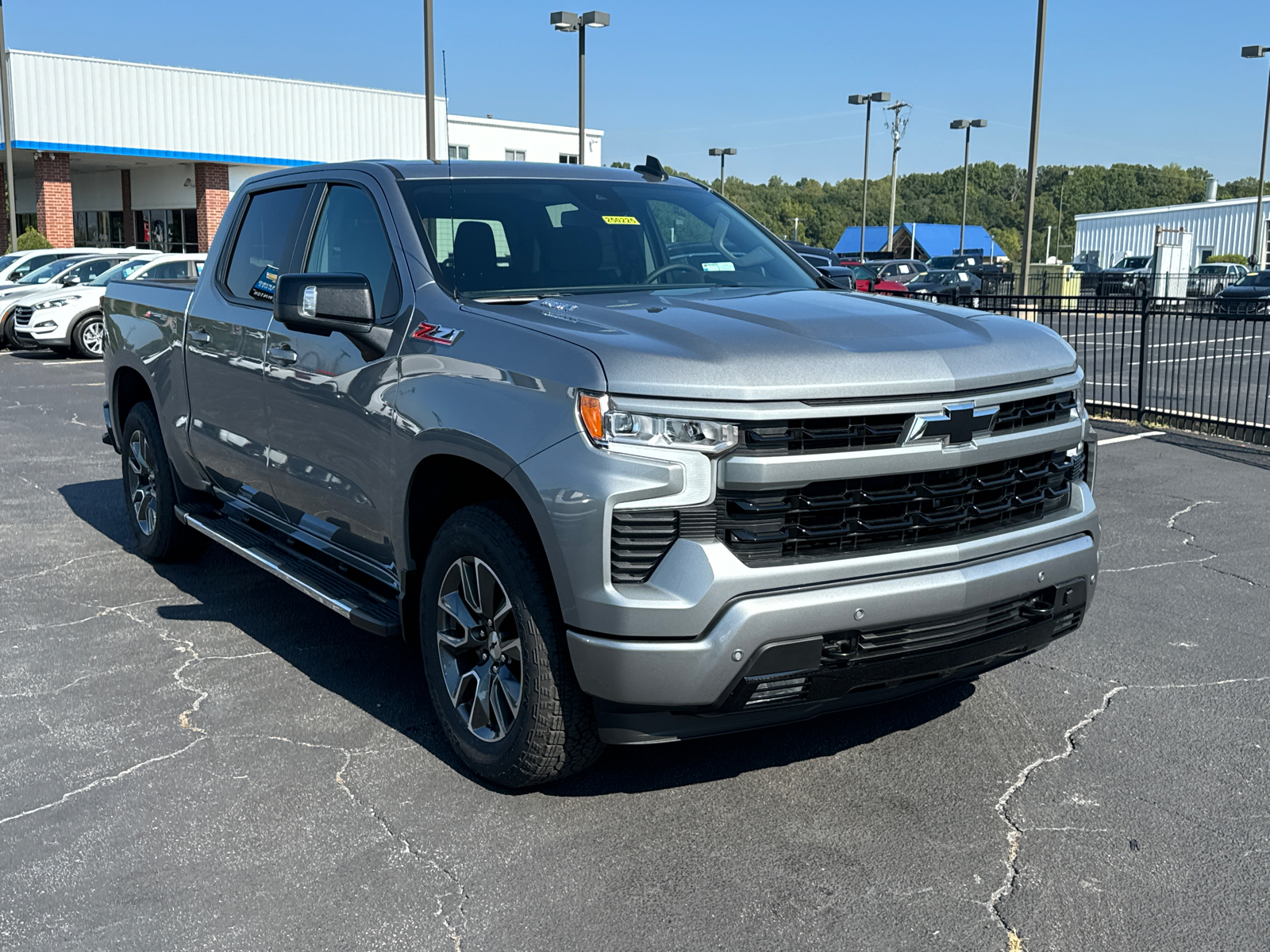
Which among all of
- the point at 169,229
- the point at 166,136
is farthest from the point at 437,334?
the point at 169,229

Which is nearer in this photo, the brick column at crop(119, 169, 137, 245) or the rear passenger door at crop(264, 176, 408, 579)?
the rear passenger door at crop(264, 176, 408, 579)

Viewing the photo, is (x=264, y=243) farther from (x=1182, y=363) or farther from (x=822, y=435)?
(x=1182, y=363)

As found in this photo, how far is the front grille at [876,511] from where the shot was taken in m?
3.34

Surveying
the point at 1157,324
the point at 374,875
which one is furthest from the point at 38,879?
the point at 1157,324

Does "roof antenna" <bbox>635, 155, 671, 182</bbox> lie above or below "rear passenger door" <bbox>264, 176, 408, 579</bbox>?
above

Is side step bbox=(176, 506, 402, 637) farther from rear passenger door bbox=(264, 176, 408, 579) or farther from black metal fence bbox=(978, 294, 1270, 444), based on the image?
black metal fence bbox=(978, 294, 1270, 444)

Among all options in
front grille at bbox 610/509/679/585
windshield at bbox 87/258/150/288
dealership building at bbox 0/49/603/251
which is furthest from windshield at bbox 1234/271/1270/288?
front grille at bbox 610/509/679/585

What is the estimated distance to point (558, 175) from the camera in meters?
5.08

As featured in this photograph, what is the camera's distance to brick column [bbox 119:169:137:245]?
138 feet

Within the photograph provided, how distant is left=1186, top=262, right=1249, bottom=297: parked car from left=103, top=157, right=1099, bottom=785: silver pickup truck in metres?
39.3

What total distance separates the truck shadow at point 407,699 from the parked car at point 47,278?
15.8m

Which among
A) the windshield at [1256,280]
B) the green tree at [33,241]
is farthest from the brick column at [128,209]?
the windshield at [1256,280]

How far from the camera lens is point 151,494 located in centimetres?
667

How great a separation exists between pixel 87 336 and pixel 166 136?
19.4 meters
